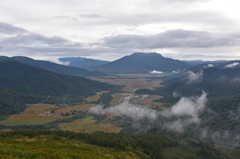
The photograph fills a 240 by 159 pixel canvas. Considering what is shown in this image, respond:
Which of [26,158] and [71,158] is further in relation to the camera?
[71,158]

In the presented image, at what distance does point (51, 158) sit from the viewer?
4751 inches

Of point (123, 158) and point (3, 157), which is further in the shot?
point (123, 158)

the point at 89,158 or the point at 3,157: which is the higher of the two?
the point at 3,157

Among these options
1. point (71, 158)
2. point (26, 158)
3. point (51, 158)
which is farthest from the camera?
point (71, 158)

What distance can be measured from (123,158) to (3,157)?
108 metres

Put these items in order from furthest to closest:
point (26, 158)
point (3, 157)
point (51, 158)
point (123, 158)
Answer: point (123, 158), point (51, 158), point (26, 158), point (3, 157)

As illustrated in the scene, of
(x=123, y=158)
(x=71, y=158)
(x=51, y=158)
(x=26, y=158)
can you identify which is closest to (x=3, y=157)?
(x=26, y=158)

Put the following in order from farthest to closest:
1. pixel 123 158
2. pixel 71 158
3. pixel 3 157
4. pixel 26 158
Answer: pixel 123 158 → pixel 71 158 → pixel 26 158 → pixel 3 157

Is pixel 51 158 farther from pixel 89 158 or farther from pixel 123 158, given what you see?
pixel 123 158

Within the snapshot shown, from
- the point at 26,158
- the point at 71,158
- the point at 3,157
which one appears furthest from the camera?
the point at 71,158

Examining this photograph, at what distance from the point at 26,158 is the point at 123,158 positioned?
95.5 meters

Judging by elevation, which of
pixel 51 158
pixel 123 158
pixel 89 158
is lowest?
pixel 123 158

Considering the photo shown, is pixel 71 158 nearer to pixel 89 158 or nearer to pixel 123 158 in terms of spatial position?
pixel 89 158

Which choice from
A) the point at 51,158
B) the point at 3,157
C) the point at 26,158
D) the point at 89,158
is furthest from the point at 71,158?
the point at 3,157
